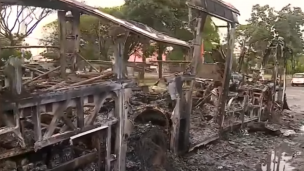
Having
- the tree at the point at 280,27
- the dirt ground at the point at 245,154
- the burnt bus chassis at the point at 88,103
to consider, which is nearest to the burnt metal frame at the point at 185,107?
the burnt bus chassis at the point at 88,103

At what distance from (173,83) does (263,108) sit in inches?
303

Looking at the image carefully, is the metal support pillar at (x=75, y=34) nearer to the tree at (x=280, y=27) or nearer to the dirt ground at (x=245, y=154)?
the dirt ground at (x=245, y=154)

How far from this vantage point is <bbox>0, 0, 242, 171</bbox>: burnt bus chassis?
5.27 metres

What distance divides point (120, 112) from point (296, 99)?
2176cm

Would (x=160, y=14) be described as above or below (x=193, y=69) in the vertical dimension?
above

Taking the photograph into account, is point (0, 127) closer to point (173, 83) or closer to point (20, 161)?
point (20, 161)

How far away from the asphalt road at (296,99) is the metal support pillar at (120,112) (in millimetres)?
16782

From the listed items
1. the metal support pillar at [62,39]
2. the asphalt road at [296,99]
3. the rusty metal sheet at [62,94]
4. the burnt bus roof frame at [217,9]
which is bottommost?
the asphalt road at [296,99]

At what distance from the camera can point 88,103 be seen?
664cm

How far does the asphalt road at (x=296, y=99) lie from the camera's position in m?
22.7

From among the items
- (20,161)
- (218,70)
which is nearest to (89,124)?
(20,161)

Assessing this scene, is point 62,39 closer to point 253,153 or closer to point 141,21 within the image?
point 253,153

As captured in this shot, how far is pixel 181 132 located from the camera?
10.7 meters

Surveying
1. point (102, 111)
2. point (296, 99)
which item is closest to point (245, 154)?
point (102, 111)
